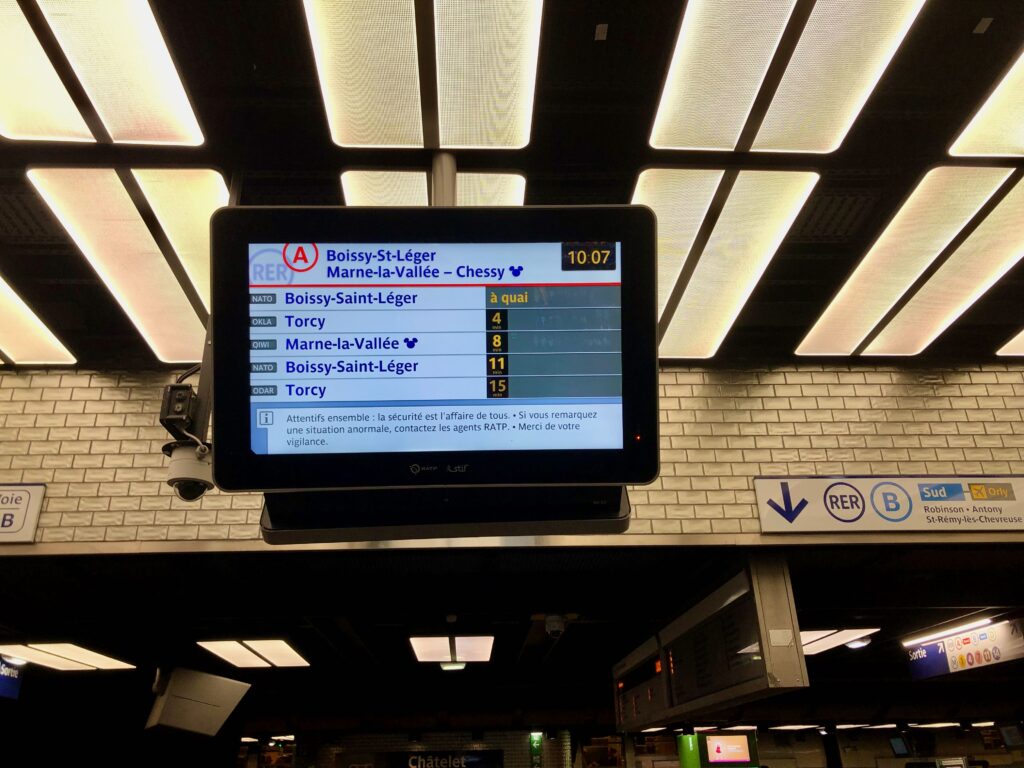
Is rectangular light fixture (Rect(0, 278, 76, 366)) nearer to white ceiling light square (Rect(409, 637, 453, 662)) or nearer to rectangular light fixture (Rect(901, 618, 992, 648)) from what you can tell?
white ceiling light square (Rect(409, 637, 453, 662))

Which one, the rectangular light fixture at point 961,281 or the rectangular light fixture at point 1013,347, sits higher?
the rectangular light fixture at point 961,281

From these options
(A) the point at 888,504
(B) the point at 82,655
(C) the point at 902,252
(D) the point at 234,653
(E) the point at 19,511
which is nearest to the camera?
(C) the point at 902,252

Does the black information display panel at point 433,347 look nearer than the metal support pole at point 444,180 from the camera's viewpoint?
Yes

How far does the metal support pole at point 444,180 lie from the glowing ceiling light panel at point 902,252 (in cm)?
230

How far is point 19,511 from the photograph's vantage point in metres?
4.64

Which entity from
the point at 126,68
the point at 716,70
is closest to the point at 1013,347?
the point at 716,70

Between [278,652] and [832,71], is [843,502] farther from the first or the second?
[278,652]

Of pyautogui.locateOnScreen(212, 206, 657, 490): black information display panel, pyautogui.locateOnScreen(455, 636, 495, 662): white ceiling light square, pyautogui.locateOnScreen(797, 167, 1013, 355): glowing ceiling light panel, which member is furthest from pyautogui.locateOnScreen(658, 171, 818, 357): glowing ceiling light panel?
pyautogui.locateOnScreen(455, 636, 495, 662): white ceiling light square

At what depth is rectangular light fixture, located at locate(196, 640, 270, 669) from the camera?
8124 millimetres

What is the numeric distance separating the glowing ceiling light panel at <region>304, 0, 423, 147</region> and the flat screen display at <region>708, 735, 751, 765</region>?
9.29 meters

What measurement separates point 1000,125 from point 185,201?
3706 mm

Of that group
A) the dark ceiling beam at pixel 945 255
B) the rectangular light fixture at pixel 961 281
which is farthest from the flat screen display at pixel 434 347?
the rectangular light fixture at pixel 961 281

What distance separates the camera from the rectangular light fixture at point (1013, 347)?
5.00 metres

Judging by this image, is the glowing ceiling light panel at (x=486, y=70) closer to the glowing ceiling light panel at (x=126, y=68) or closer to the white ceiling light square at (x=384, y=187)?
the white ceiling light square at (x=384, y=187)
